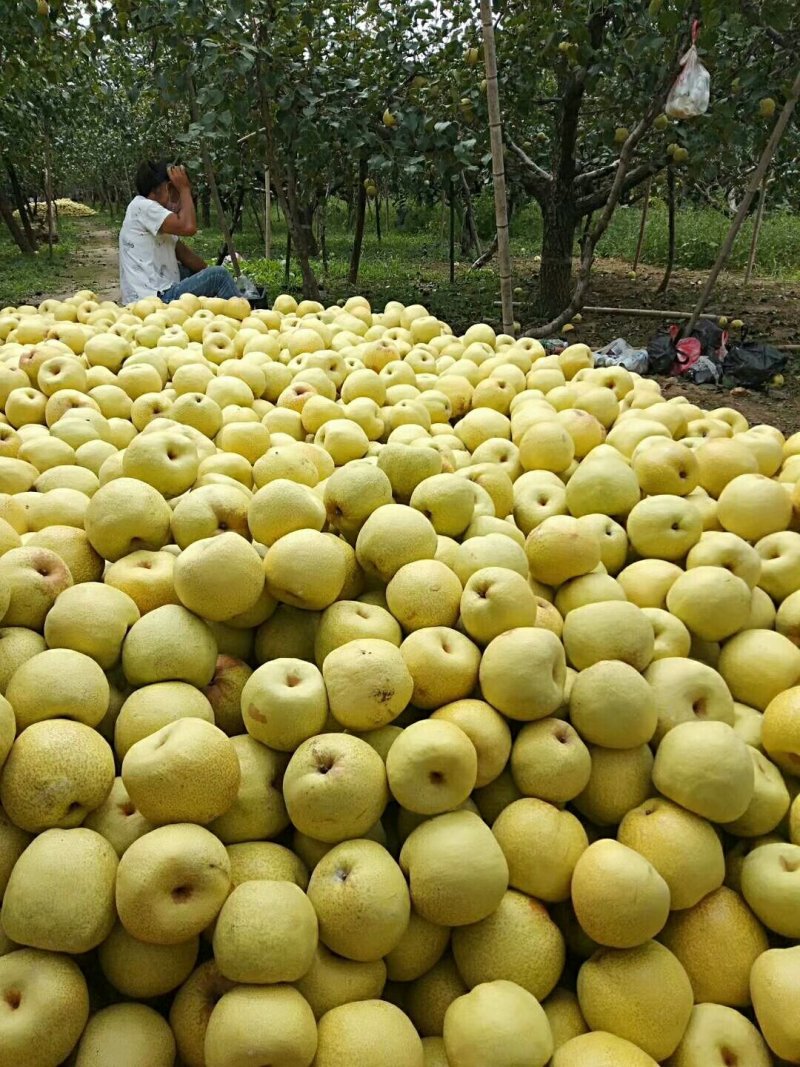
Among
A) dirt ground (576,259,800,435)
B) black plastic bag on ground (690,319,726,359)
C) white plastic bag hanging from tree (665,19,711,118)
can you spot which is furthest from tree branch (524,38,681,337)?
black plastic bag on ground (690,319,726,359)

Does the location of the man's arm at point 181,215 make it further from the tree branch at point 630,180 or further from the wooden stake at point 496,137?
the tree branch at point 630,180

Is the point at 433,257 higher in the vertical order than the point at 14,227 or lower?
lower

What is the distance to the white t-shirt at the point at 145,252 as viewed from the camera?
657 cm

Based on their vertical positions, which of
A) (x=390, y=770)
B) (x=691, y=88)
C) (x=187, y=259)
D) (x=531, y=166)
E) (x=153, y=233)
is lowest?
(x=390, y=770)

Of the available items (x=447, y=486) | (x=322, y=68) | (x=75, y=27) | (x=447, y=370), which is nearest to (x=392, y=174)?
(x=322, y=68)

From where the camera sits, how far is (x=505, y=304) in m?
5.31

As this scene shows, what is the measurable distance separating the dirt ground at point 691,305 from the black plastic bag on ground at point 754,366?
168 millimetres

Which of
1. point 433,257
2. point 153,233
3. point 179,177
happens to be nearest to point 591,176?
point 179,177

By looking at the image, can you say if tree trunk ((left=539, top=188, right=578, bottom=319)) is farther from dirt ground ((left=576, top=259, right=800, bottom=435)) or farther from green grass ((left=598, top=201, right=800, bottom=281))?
green grass ((left=598, top=201, right=800, bottom=281))

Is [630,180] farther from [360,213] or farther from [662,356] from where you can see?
[360,213]

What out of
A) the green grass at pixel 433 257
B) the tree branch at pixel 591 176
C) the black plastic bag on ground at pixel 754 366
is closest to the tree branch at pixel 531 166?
the tree branch at pixel 591 176

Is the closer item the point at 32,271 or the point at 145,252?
the point at 145,252

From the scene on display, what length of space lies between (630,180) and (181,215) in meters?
5.34

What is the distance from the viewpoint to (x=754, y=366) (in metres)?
7.42
